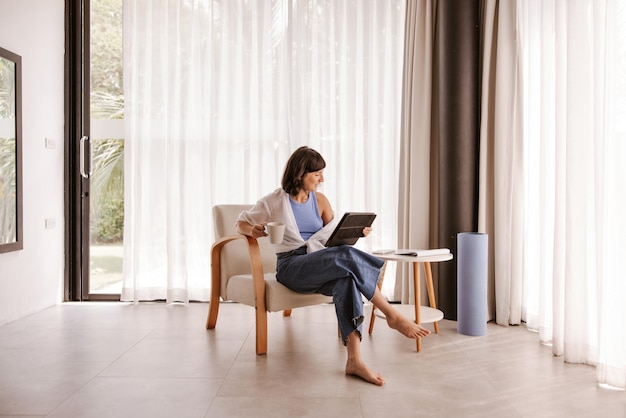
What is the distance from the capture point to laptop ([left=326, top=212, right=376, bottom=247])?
2744mm

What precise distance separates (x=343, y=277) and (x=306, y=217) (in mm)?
522

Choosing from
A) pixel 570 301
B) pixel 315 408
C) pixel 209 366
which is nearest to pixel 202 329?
pixel 209 366

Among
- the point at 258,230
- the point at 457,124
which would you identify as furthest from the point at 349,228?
the point at 457,124

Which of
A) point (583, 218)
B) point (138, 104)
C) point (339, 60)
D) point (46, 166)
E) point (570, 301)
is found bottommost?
point (570, 301)

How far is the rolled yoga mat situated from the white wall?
2.92 metres

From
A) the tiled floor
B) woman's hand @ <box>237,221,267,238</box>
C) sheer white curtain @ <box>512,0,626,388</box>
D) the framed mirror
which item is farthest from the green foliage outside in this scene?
sheer white curtain @ <box>512,0,626,388</box>

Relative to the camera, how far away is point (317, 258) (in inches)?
111

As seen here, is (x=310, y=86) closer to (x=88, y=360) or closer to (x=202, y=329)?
(x=202, y=329)

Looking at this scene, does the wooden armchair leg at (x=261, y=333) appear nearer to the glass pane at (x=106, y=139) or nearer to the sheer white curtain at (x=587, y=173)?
the sheer white curtain at (x=587, y=173)

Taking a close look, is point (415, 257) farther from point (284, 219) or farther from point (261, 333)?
point (261, 333)

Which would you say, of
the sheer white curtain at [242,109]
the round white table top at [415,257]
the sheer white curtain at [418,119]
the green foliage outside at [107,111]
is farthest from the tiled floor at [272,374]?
the green foliage outside at [107,111]

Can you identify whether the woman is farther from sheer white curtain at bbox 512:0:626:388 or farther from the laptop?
sheer white curtain at bbox 512:0:626:388

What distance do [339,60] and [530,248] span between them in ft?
6.37

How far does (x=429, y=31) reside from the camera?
13.1 feet
